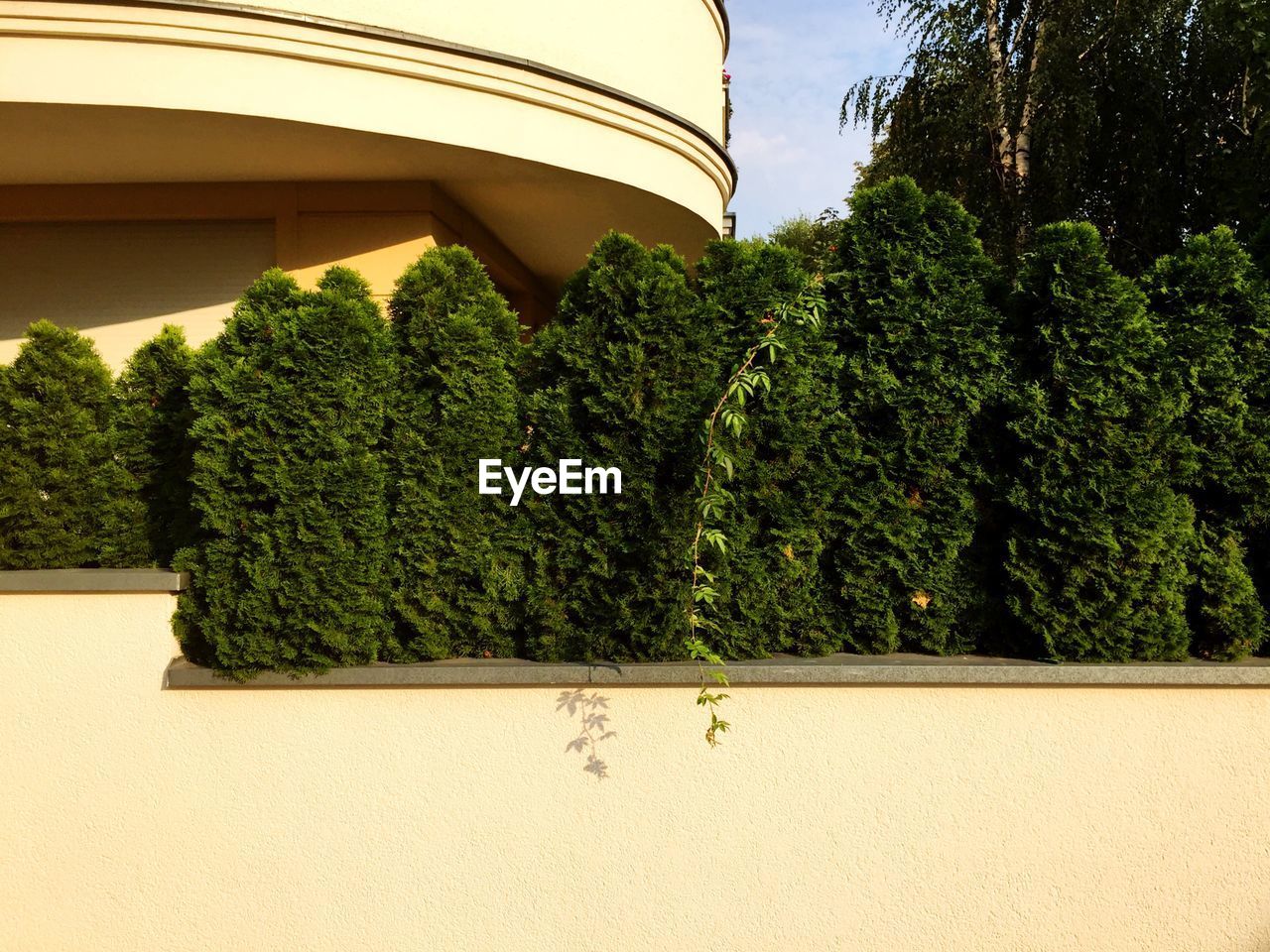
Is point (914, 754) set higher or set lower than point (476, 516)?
lower

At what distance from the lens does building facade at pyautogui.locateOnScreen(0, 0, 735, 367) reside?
4867mm

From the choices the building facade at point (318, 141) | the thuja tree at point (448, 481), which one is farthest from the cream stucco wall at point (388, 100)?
the thuja tree at point (448, 481)

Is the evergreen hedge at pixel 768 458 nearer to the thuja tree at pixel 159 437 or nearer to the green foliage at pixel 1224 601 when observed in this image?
the green foliage at pixel 1224 601

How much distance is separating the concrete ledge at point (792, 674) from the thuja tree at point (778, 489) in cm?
17

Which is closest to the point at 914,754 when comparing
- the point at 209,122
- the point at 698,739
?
the point at 698,739

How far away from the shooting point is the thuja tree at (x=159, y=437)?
145 inches

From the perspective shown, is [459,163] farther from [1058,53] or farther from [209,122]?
[1058,53]

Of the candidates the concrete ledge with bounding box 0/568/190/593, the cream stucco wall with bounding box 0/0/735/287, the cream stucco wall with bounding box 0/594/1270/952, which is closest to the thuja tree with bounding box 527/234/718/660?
the cream stucco wall with bounding box 0/594/1270/952

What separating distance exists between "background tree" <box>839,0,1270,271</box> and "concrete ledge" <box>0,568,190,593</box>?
39.6ft

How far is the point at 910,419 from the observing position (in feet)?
11.2

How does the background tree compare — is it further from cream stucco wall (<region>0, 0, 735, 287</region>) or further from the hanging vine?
the hanging vine

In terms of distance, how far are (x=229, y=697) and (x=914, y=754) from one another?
3025mm

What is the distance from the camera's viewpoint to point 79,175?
6.33m

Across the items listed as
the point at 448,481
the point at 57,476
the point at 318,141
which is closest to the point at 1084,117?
the point at 318,141
